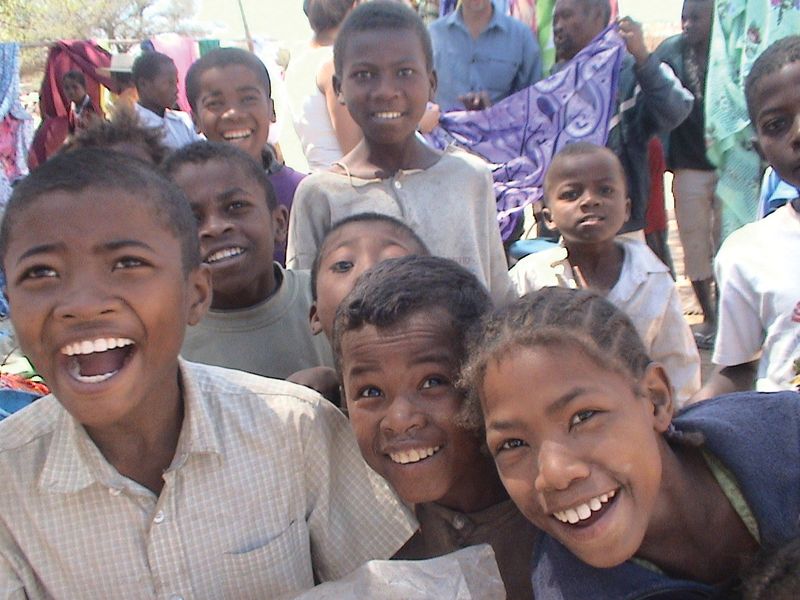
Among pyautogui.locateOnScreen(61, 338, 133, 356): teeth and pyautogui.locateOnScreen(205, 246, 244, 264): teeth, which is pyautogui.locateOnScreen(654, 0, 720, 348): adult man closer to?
pyautogui.locateOnScreen(205, 246, 244, 264): teeth

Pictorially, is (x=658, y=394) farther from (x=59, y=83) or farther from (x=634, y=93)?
(x=59, y=83)

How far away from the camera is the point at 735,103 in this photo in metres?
3.35

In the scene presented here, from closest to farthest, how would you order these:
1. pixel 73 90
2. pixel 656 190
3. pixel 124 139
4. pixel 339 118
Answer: pixel 124 139 < pixel 339 118 < pixel 656 190 < pixel 73 90

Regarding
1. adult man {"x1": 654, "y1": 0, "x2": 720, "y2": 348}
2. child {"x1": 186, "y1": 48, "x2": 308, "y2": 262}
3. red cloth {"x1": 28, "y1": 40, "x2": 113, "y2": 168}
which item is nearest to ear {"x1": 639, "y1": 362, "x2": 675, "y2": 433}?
child {"x1": 186, "y1": 48, "x2": 308, "y2": 262}

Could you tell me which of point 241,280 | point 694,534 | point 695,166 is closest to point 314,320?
point 241,280

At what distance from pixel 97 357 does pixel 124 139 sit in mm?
1380

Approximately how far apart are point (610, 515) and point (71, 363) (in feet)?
2.86

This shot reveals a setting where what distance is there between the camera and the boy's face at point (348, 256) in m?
1.84

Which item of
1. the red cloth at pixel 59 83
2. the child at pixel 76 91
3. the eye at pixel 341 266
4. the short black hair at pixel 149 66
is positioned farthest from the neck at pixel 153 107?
the eye at pixel 341 266

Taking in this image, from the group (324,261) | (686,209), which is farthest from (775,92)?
(686,209)

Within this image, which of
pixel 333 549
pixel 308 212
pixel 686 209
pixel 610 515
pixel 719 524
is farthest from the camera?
pixel 686 209

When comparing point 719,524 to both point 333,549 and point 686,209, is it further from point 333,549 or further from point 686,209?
point 686,209

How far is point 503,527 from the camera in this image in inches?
59.2

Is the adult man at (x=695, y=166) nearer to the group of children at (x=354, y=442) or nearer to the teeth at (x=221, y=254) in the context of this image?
the teeth at (x=221, y=254)
